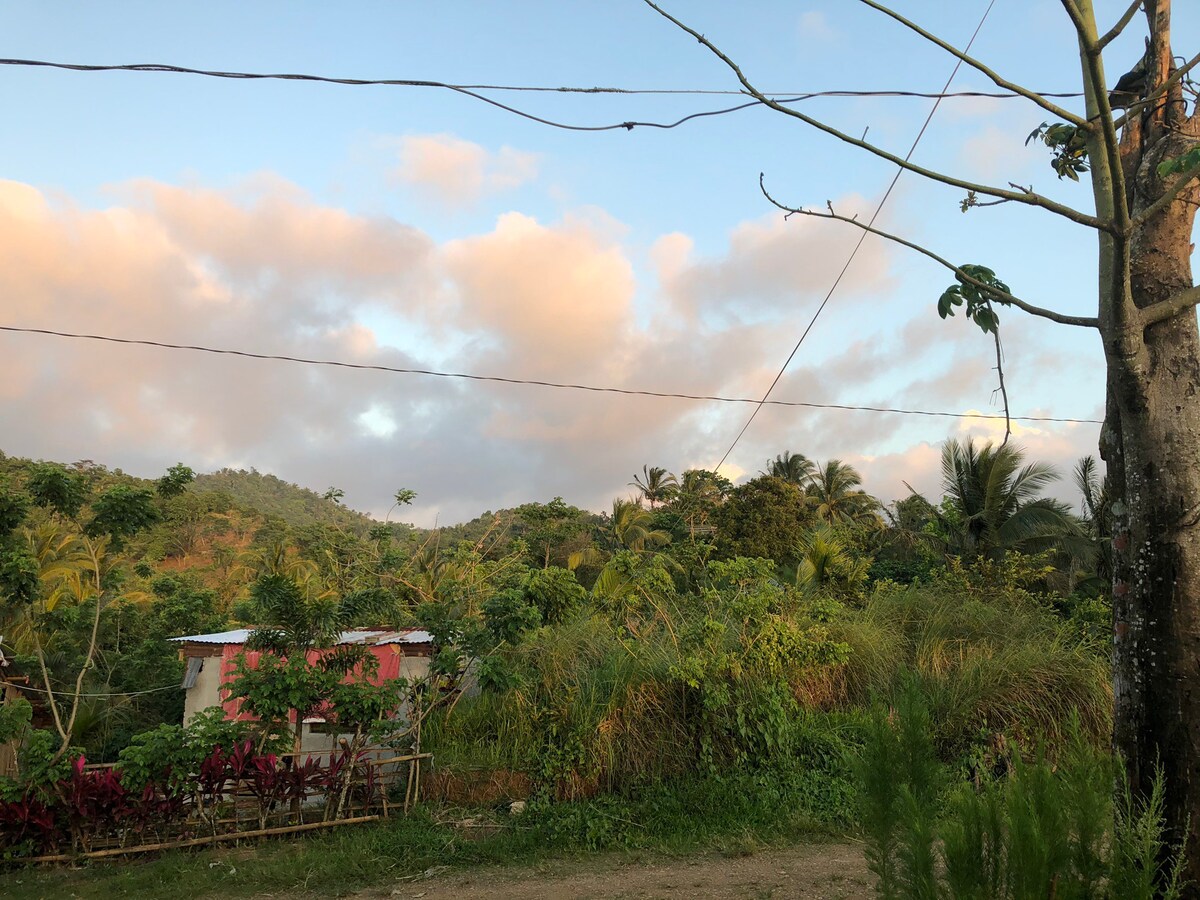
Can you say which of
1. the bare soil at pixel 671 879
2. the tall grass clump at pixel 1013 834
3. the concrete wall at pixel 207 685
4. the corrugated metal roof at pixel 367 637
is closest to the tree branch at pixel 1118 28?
the tall grass clump at pixel 1013 834

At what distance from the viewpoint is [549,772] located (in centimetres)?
895

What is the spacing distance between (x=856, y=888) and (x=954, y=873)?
3906mm

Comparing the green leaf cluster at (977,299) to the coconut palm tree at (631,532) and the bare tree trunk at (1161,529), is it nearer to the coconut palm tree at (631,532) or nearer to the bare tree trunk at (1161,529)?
the bare tree trunk at (1161,529)

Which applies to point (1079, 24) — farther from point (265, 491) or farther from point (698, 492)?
point (265, 491)

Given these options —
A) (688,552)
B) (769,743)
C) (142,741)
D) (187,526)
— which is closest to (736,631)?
(769,743)

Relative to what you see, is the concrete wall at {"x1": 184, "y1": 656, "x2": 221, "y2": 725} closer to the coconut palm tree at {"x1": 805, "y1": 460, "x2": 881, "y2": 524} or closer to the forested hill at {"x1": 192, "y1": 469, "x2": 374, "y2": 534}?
the coconut palm tree at {"x1": 805, "y1": 460, "x2": 881, "y2": 524}

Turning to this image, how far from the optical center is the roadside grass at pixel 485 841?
7.10 metres

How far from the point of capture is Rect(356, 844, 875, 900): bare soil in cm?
653

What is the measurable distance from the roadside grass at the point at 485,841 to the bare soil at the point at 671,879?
24cm

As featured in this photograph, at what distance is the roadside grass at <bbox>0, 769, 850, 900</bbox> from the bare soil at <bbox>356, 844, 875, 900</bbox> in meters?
0.24

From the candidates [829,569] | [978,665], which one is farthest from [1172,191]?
[829,569]

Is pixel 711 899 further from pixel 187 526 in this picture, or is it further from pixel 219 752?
pixel 187 526

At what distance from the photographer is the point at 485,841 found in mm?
7961

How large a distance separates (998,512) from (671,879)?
1461 centimetres
